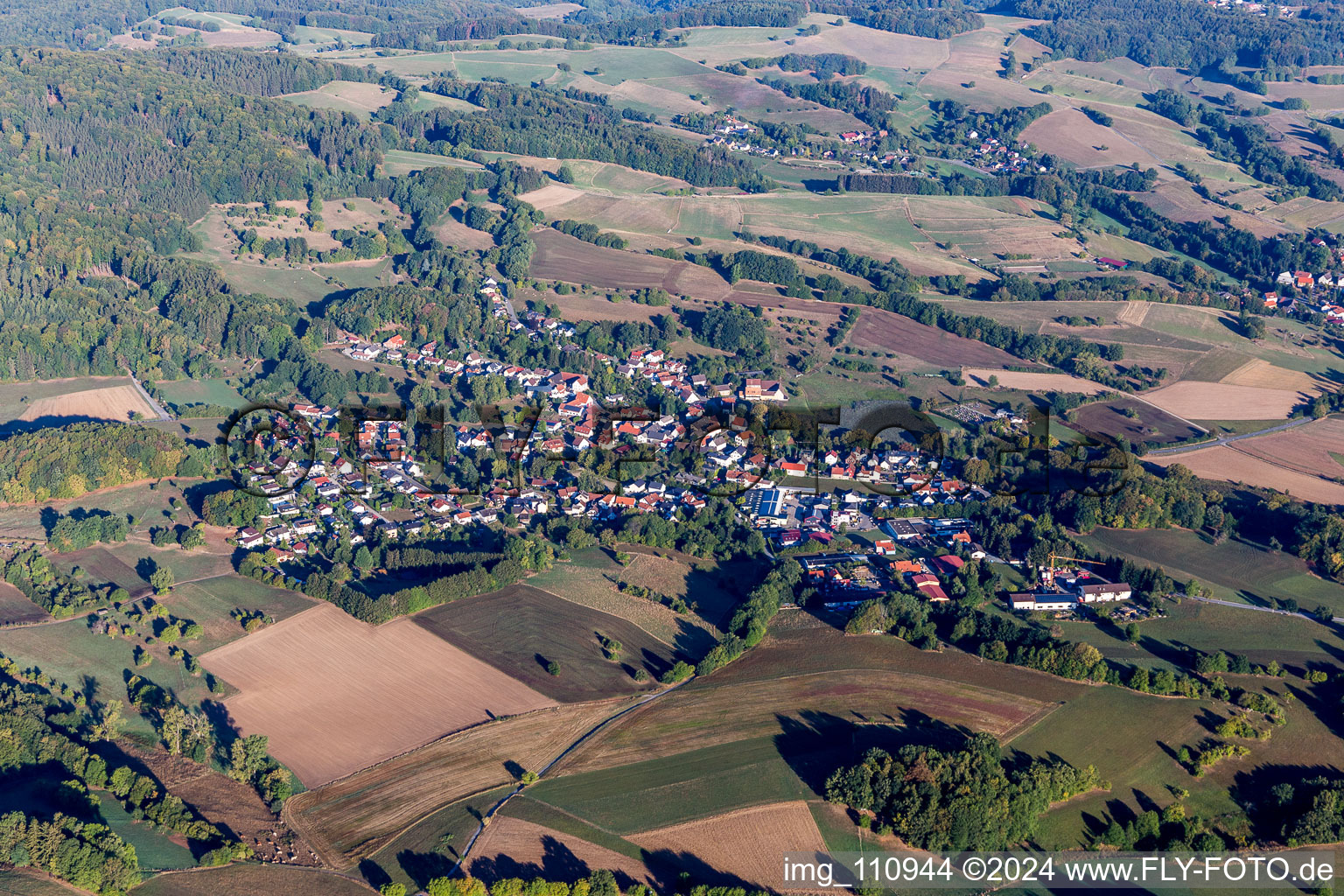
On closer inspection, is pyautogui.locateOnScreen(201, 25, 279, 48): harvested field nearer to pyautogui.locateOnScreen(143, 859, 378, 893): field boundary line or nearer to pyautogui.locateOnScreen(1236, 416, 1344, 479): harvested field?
→ pyautogui.locateOnScreen(1236, 416, 1344, 479): harvested field

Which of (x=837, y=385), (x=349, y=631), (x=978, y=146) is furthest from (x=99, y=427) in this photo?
(x=978, y=146)

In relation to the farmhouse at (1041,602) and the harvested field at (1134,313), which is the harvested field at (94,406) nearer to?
the farmhouse at (1041,602)

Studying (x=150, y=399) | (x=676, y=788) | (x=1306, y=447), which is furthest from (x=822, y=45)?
(x=676, y=788)

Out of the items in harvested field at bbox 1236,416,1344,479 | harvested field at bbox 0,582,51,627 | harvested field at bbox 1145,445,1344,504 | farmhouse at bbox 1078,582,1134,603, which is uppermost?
harvested field at bbox 1236,416,1344,479

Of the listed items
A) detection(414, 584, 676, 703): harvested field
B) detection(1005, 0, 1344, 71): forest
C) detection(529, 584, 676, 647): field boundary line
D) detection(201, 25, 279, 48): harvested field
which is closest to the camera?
detection(414, 584, 676, 703): harvested field

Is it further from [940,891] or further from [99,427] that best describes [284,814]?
[99,427]

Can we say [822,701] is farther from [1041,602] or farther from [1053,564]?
[1053,564]

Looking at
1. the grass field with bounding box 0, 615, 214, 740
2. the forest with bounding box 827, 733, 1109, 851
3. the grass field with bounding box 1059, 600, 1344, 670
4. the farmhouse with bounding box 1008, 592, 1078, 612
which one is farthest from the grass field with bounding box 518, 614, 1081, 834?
the grass field with bounding box 0, 615, 214, 740

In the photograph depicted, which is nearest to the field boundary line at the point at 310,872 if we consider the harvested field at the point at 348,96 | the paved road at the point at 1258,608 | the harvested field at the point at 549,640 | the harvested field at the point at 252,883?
the harvested field at the point at 252,883
